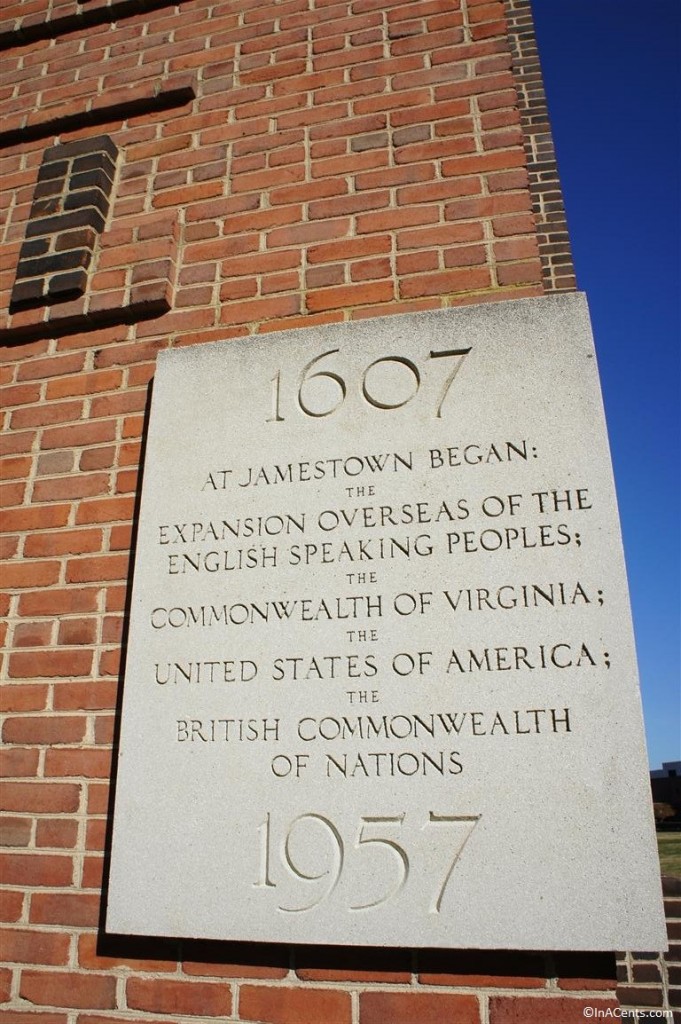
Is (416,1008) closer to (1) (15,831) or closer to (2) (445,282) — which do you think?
(1) (15,831)

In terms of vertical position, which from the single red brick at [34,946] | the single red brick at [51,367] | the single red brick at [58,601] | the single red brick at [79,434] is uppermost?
the single red brick at [51,367]

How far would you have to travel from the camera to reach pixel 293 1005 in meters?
1.28

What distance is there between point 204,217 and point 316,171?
379 millimetres

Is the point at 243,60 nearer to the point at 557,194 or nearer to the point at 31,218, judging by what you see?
the point at 31,218

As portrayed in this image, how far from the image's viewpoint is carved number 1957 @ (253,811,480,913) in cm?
126

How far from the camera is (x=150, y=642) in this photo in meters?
1.54

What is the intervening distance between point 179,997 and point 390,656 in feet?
2.70

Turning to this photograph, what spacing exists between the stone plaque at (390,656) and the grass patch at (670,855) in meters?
4.34

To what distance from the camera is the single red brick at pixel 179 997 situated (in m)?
1.32

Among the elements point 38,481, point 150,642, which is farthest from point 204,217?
point 150,642

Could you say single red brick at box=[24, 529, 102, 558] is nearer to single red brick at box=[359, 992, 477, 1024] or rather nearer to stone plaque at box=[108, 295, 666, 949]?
stone plaque at box=[108, 295, 666, 949]

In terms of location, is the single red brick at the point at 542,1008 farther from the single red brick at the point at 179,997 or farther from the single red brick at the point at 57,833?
the single red brick at the point at 57,833

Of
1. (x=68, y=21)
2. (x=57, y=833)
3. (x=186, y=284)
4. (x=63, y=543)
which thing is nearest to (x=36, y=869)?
(x=57, y=833)

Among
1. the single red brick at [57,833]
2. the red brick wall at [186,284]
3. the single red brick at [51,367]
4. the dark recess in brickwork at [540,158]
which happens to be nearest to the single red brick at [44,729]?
the red brick wall at [186,284]
